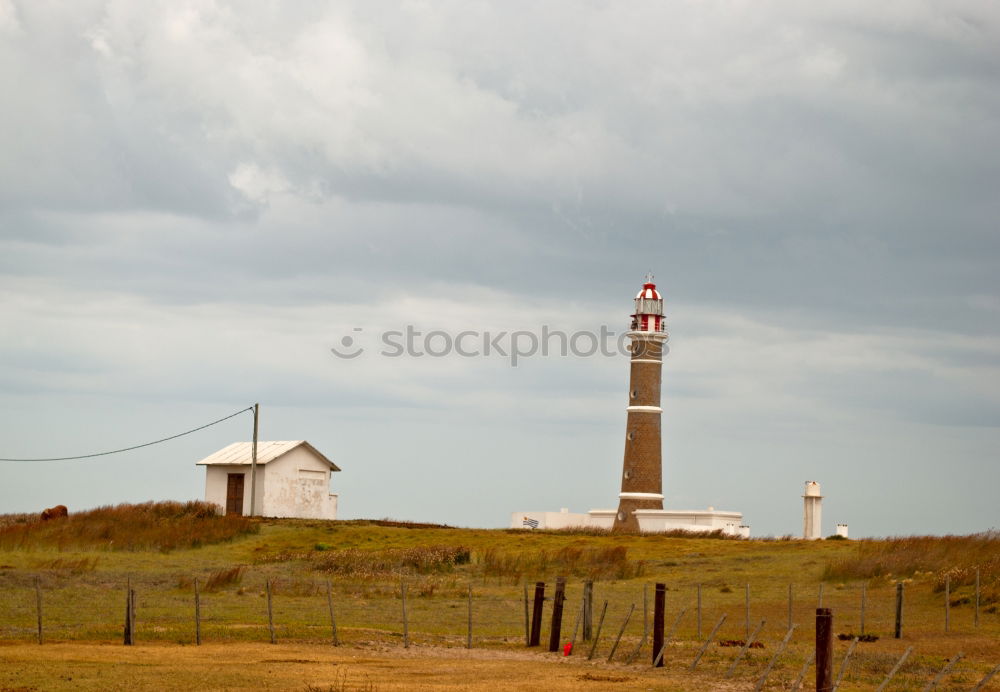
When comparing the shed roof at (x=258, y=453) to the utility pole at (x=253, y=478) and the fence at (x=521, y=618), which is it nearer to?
the utility pole at (x=253, y=478)

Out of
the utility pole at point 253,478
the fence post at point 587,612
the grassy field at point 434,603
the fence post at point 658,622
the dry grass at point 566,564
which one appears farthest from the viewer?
the utility pole at point 253,478

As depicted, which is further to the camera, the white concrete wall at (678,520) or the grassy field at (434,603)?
the white concrete wall at (678,520)

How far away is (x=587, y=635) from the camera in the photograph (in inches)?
1097

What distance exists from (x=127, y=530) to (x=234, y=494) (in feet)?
29.5

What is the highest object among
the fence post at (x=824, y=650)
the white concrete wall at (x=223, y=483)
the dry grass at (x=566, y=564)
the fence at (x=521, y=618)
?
the white concrete wall at (x=223, y=483)

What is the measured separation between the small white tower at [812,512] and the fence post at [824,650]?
1795 inches

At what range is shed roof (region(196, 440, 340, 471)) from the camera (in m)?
60.4

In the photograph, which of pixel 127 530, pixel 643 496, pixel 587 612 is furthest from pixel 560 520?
pixel 587 612

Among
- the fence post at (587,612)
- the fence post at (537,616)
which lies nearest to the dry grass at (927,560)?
the fence post at (587,612)

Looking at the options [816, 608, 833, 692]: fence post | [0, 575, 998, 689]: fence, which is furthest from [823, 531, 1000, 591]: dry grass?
[816, 608, 833, 692]: fence post

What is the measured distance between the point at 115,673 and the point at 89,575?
59.3ft

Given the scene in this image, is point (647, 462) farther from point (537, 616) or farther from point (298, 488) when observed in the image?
point (537, 616)

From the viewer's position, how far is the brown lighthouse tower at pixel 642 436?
61.8m

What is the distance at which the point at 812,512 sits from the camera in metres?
62.5
